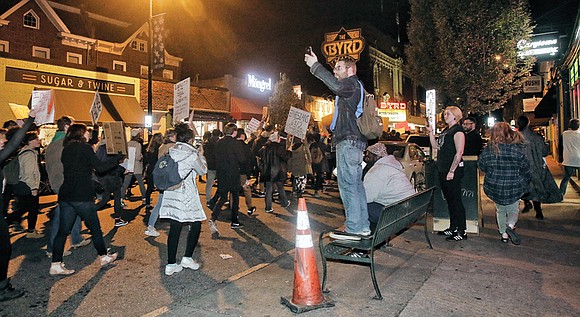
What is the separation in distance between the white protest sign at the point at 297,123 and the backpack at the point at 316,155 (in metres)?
2.18

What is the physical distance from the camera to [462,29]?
1983 cm

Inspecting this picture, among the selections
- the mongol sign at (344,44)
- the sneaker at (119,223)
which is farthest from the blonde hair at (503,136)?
the mongol sign at (344,44)

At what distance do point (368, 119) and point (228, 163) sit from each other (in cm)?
392

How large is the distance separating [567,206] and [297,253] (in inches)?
332

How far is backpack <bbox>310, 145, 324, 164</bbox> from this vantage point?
512 inches

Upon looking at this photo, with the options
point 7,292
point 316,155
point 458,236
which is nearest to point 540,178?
point 458,236

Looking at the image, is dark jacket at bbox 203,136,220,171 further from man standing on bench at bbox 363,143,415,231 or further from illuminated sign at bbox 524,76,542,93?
illuminated sign at bbox 524,76,542,93

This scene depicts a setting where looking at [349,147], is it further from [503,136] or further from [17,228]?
[17,228]

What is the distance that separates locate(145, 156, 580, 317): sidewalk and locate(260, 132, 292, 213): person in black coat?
12.7 ft

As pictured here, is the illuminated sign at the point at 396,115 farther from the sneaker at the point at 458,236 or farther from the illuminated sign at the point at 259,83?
the sneaker at the point at 458,236

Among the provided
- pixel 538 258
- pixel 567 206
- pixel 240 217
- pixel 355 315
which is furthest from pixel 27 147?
pixel 567 206

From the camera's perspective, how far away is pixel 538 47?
18.8m

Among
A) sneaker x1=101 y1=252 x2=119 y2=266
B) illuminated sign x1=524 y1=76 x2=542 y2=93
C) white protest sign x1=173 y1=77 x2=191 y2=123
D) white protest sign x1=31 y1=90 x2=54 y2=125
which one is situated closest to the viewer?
sneaker x1=101 y1=252 x2=119 y2=266

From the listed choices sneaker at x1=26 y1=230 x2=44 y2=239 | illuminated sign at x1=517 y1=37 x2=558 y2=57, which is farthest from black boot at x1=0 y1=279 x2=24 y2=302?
illuminated sign at x1=517 y1=37 x2=558 y2=57
